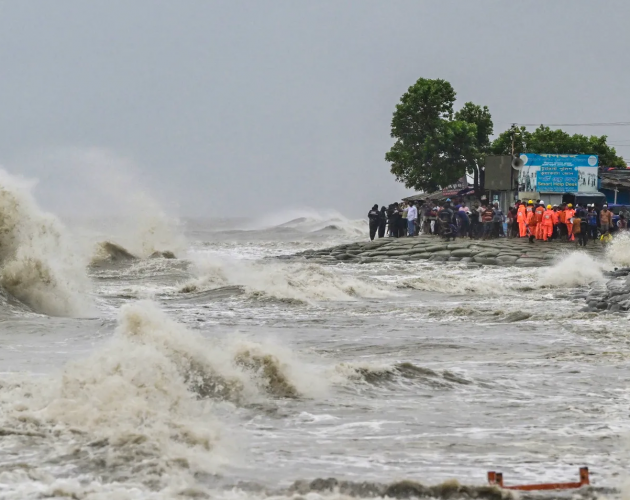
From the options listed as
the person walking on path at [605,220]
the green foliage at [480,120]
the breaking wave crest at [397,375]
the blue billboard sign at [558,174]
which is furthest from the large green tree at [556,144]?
the breaking wave crest at [397,375]

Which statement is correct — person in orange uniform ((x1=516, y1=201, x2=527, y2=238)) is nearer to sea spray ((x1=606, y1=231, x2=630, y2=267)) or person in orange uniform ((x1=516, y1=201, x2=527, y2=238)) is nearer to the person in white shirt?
sea spray ((x1=606, y1=231, x2=630, y2=267))

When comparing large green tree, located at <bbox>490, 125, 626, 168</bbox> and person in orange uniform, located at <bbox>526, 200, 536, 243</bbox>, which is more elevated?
large green tree, located at <bbox>490, 125, 626, 168</bbox>

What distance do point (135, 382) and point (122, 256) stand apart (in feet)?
89.6

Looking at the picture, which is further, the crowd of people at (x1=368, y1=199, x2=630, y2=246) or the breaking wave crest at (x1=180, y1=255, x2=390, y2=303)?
the crowd of people at (x1=368, y1=199, x2=630, y2=246)

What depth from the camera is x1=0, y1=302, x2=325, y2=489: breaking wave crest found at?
631 cm

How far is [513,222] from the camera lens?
33031 mm

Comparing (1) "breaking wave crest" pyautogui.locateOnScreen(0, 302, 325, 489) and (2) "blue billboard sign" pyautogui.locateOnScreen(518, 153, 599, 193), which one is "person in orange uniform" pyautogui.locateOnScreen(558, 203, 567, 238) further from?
(1) "breaking wave crest" pyautogui.locateOnScreen(0, 302, 325, 489)

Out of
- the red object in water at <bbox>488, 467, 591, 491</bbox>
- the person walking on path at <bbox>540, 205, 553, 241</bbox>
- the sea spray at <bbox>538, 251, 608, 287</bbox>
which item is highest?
the person walking on path at <bbox>540, 205, 553, 241</bbox>

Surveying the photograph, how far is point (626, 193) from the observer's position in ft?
154

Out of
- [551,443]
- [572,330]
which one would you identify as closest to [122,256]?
[572,330]

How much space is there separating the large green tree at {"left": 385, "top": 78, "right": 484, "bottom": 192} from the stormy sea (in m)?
34.6

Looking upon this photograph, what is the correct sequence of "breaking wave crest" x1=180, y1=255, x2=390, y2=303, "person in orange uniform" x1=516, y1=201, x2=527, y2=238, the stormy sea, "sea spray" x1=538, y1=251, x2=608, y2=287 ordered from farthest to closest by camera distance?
"person in orange uniform" x1=516, y1=201, x2=527, y2=238
"sea spray" x1=538, y1=251, x2=608, y2=287
"breaking wave crest" x1=180, y1=255, x2=390, y2=303
the stormy sea

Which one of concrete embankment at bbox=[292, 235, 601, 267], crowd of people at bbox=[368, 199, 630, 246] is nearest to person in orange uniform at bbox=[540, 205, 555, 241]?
crowd of people at bbox=[368, 199, 630, 246]

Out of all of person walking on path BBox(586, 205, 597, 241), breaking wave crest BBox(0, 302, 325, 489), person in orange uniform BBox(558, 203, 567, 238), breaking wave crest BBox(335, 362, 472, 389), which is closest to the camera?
breaking wave crest BBox(0, 302, 325, 489)
